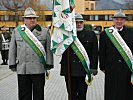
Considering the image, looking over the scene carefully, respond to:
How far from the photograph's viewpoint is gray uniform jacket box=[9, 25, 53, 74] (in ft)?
20.2

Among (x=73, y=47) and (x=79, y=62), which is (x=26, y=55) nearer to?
(x=73, y=47)

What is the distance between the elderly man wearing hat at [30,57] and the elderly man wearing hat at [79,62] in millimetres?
331

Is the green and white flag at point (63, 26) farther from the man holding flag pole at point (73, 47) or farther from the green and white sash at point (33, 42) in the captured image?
the green and white sash at point (33, 42)

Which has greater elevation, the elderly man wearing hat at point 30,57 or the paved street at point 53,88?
the elderly man wearing hat at point 30,57

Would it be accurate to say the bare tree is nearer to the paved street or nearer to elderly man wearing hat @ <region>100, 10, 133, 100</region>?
the paved street

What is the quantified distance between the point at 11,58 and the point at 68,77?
3.50 feet

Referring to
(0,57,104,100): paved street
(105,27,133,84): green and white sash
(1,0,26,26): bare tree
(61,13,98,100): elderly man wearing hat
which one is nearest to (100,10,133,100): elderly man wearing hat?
(105,27,133,84): green and white sash

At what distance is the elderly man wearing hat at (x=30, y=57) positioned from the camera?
6.17m

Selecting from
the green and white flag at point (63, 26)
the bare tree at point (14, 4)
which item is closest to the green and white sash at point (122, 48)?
the green and white flag at point (63, 26)

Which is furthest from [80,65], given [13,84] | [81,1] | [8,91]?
[81,1]

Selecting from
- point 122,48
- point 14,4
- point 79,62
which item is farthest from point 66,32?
point 14,4

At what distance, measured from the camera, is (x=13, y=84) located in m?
10.2

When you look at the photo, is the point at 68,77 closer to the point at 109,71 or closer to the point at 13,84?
the point at 109,71

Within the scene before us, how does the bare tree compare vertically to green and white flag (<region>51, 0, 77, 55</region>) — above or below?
above
